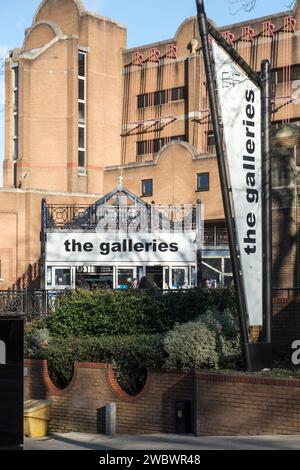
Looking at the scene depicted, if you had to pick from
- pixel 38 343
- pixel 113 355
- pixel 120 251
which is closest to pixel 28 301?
pixel 38 343

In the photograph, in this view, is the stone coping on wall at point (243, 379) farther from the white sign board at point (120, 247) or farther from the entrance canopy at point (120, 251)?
the white sign board at point (120, 247)

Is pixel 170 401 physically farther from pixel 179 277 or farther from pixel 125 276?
pixel 179 277

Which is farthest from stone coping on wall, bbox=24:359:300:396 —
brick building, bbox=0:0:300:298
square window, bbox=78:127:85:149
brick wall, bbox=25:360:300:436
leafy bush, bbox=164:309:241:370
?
square window, bbox=78:127:85:149

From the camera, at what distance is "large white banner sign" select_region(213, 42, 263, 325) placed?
541 inches

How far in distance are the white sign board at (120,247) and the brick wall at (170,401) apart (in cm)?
1227

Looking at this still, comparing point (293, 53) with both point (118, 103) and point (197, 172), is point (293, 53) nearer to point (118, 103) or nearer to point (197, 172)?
point (197, 172)

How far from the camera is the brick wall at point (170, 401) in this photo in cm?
1230

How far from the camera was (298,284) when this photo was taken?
1905 cm

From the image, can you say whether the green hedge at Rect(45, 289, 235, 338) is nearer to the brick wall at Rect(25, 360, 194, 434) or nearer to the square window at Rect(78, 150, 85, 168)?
the brick wall at Rect(25, 360, 194, 434)

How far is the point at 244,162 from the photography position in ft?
45.6

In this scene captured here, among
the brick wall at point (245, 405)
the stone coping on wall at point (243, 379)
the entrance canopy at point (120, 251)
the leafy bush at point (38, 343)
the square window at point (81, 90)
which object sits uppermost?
the square window at point (81, 90)

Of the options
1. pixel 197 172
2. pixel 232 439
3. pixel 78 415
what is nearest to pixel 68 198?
pixel 197 172

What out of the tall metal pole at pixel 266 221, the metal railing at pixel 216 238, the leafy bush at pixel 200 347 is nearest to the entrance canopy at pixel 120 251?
the metal railing at pixel 216 238
